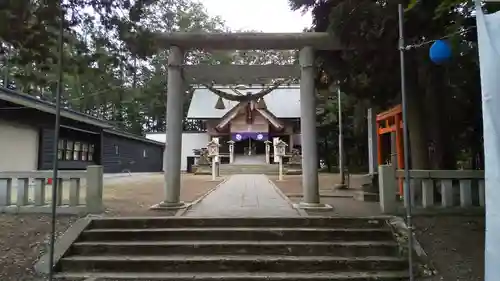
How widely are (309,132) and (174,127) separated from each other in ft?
9.46

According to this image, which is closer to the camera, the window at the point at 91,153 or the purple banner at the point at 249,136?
the window at the point at 91,153

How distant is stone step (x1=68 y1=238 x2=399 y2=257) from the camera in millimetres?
5789

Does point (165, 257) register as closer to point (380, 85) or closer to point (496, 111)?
point (496, 111)

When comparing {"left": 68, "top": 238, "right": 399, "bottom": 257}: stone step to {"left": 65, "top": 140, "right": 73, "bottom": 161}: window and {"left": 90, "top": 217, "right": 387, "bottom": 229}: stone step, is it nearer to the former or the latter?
{"left": 90, "top": 217, "right": 387, "bottom": 229}: stone step

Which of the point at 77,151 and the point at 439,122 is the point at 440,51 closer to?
the point at 439,122

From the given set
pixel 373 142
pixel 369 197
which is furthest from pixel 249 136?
pixel 369 197

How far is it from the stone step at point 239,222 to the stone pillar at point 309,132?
1.72 m

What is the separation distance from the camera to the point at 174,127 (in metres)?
8.56

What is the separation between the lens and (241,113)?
33.2m

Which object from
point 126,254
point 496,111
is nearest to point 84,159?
point 126,254

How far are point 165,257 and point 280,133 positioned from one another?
28.5m

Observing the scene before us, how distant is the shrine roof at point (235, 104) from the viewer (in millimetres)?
33103

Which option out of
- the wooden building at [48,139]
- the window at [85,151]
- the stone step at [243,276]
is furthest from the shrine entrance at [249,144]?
the stone step at [243,276]

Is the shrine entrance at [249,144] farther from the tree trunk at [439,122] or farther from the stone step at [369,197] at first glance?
the tree trunk at [439,122]
